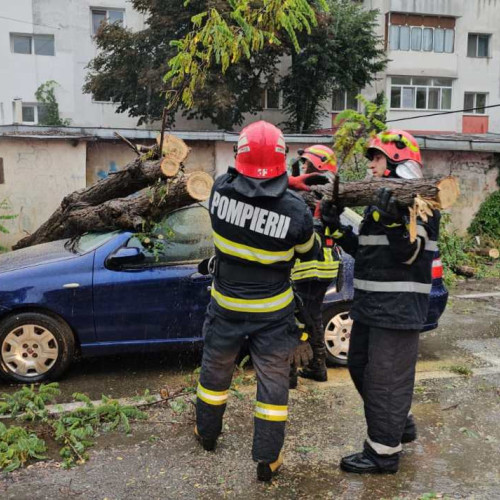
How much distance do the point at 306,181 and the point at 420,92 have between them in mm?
27320

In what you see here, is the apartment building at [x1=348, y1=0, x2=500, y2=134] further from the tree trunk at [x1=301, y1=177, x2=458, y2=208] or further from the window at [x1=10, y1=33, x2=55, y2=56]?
the tree trunk at [x1=301, y1=177, x2=458, y2=208]

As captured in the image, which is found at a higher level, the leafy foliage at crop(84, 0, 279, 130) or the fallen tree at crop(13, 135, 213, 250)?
the leafy foliage at crop(84, 0, 279, 130)

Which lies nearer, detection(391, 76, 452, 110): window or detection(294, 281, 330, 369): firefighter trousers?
detection(294, 281, 330, 369): firefighter trousers

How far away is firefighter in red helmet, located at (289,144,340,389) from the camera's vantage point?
14.8ft

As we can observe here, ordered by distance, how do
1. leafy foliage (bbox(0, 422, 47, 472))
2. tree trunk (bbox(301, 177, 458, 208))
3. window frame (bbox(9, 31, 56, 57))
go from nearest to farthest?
tree trunk (bbox(301, 177, 458, 208))
leafy foliage (bbox(0, 422, 47, 472))
window frame (bbox(9, 31, 56, 57))

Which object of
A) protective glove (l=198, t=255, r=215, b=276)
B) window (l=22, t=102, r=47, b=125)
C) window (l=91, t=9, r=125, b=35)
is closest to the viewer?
protective glove (l=198, t=255, r=215, b=276)

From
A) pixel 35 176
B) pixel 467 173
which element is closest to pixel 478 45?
pixel 467 173

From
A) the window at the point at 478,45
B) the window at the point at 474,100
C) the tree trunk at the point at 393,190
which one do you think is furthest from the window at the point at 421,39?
the tree trunk at the point at 393,190

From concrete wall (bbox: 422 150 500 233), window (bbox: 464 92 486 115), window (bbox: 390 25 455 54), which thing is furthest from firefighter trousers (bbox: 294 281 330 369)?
window (bbox: 464 92 486 115)

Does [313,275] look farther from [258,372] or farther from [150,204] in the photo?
[150,204]

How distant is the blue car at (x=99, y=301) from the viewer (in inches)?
184

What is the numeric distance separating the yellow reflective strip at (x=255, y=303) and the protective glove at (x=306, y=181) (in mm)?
862

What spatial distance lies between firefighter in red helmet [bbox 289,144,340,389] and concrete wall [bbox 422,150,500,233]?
27.3 ft

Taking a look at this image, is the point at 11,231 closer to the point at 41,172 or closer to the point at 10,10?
the point at 41,172
